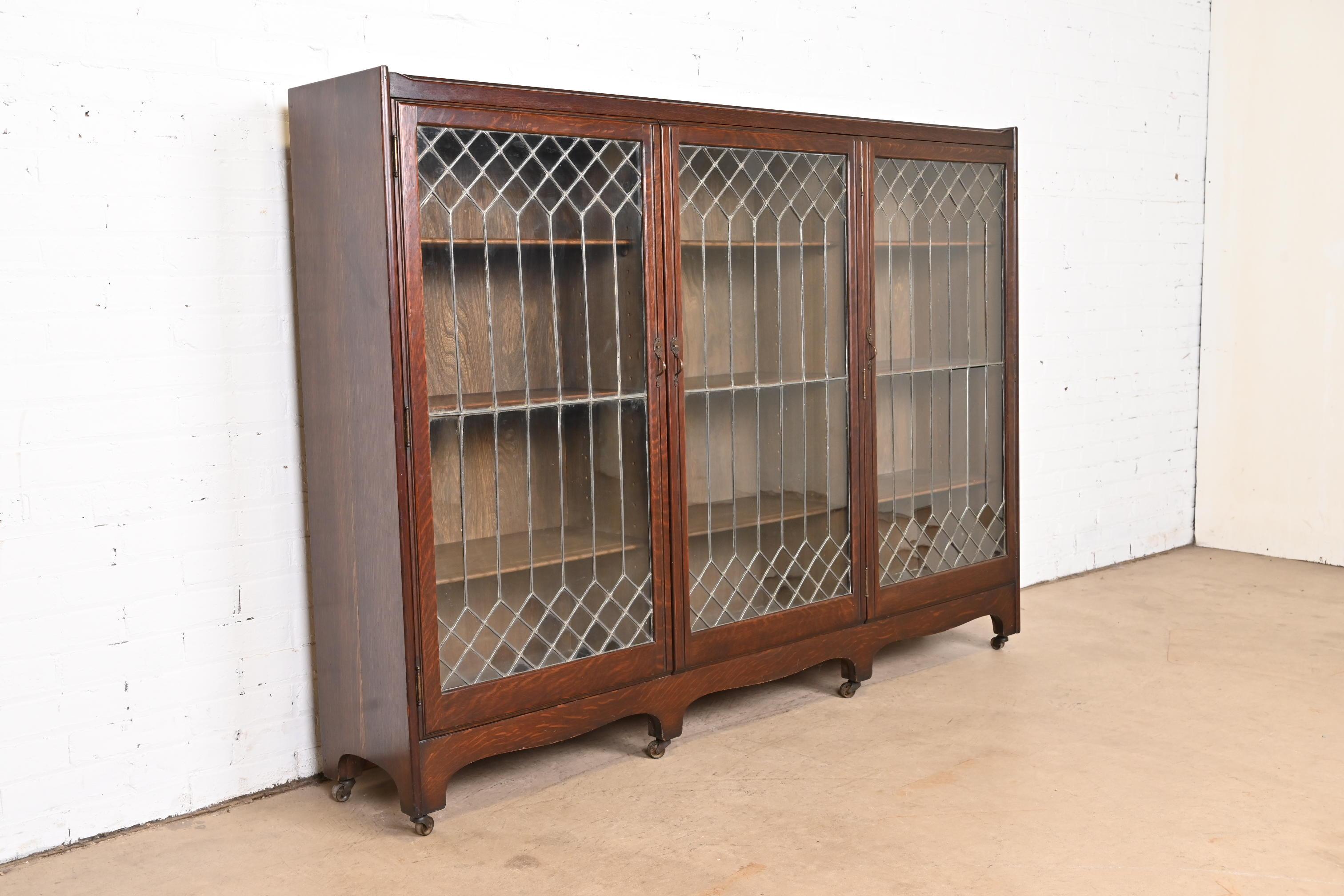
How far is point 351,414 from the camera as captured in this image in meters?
2.71

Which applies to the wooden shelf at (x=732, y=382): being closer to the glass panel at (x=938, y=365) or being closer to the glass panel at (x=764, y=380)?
the glass panel at (x=764, y=380)

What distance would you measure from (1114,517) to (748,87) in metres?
2.50

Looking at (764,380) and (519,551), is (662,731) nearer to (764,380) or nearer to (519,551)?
(519,551)

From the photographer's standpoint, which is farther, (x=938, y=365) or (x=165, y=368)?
(x=938, y=365)

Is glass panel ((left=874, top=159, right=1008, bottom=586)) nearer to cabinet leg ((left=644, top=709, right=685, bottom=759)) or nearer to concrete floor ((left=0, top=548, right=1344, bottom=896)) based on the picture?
concrete floor ((left=0, top=548, right=1344, bottom=896))

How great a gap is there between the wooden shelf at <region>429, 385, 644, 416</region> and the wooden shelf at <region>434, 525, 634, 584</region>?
30 centimetres

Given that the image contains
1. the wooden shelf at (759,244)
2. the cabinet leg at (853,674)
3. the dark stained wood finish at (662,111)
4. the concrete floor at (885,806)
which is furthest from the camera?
the cabinet leg at (853,674)

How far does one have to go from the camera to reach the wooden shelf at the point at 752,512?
125 inches

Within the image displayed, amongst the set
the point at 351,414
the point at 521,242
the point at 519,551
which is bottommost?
the point at 519,551

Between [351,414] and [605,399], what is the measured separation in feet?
1.98

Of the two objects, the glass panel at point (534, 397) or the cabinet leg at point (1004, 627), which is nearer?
the glass panel at point (534, 397)

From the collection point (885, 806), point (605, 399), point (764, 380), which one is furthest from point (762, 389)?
point (885, 806)

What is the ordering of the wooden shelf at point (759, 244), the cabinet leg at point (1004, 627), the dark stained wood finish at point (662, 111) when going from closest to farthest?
the dark stained wood finish at point (662, 111)
the wooden shelf at point (759, 244)
the cabinet leg at point (1004, 627)

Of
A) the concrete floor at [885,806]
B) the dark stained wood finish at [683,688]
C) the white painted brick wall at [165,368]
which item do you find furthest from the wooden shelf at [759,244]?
the concrete floor at [885,806]
